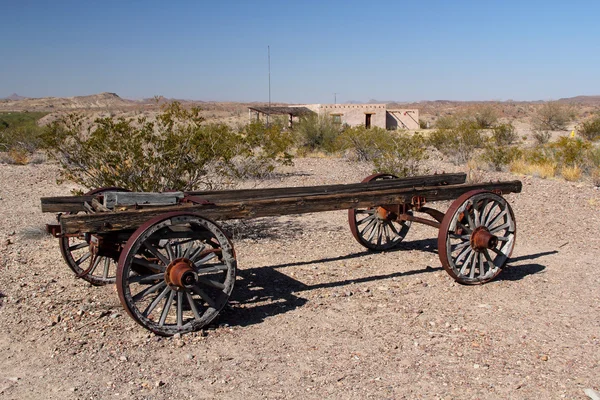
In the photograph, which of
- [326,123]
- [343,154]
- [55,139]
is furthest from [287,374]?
[326,123]

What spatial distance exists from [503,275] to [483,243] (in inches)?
33.5

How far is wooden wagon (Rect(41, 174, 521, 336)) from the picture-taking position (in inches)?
179

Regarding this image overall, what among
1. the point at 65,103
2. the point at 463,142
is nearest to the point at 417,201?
the point at 463,142

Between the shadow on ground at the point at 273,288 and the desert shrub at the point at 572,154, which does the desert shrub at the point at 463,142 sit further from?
the shadow on ground at the point at 273,288

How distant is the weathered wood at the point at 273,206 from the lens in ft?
14.8

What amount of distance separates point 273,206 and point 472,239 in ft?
7.13

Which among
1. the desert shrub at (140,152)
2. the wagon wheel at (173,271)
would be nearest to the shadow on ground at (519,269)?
the wagon wheel at (173,271)

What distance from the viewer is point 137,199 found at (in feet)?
17.2

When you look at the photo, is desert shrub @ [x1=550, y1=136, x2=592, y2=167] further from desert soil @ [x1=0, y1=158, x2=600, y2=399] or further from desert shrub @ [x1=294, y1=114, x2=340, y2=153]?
desert shrub @ [x1=294, y1=114, x2=340, y2=153]

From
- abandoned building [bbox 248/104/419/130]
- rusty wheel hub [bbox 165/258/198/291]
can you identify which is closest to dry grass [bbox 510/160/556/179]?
rusty wheel hub [bbox 165/258/198/291]

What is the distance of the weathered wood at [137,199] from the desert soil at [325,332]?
961mm

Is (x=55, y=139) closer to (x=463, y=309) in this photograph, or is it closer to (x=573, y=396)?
(x=463, y=309)

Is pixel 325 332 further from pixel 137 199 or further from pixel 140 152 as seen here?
pixel 140 152

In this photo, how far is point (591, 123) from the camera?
2777 centimetres
